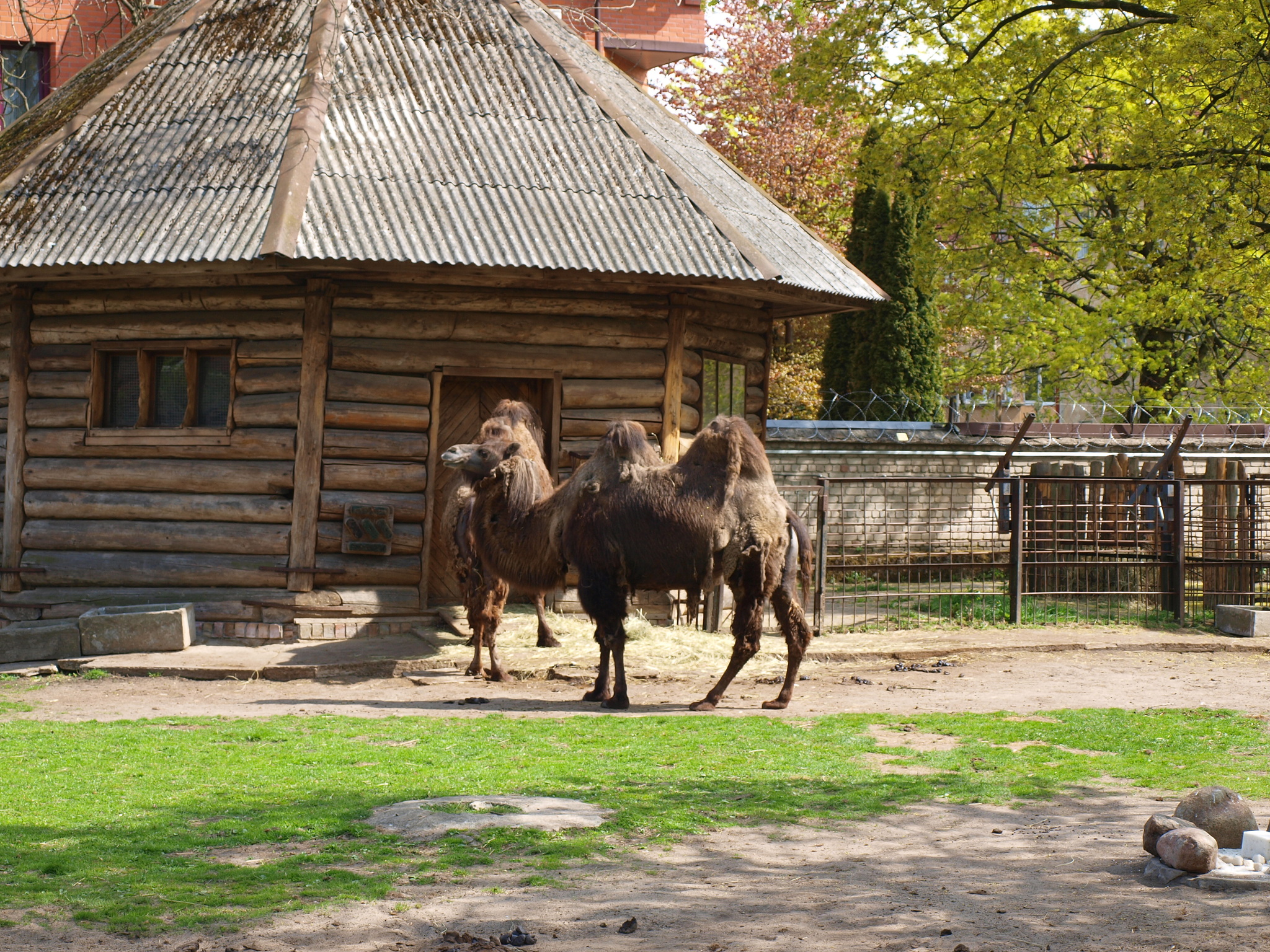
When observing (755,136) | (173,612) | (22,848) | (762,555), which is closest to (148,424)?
(173,612)

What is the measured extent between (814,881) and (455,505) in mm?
6470

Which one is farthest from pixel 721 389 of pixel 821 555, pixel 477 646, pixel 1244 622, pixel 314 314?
pixel 1244 622

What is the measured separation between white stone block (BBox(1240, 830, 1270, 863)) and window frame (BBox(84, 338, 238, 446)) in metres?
9.82

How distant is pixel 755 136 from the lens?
101ft

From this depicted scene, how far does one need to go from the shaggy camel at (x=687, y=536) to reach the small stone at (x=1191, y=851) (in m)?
4.47

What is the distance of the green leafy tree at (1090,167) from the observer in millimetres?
14836

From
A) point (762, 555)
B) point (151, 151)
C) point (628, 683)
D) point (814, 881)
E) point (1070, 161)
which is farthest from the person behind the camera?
point (1070, 161)

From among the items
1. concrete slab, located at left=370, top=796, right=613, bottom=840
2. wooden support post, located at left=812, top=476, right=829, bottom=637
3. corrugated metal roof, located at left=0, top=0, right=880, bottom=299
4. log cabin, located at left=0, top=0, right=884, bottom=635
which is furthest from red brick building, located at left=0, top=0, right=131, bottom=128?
concrete slab, located at left=370, top=796, right=613, bottom=840

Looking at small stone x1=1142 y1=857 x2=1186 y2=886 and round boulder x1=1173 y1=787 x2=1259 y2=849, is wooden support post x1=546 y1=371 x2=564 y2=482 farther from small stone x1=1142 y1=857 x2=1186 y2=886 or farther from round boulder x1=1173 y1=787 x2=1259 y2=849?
small stone x1=1142 y1=857 x2=1186 y2=886

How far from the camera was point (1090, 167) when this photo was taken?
17.6 m

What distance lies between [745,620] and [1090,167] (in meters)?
10.9

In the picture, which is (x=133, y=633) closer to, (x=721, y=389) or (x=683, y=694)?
(x=683, y=694)

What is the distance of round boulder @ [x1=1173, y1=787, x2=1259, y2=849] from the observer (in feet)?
18.1

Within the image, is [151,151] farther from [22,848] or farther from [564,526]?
[22,848]
